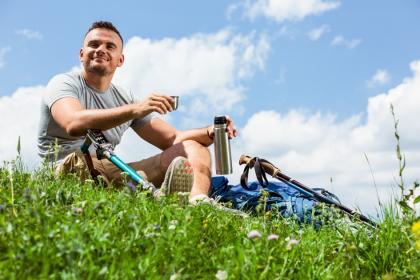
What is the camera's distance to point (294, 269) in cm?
353

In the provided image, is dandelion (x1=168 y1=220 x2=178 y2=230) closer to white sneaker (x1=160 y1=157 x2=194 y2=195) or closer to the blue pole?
white sneaker (x1=160 y1=157 x2=194 y2=195)

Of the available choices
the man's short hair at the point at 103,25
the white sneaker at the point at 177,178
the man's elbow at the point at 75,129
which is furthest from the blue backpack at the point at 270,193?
the man's short hair at the point at 103,25

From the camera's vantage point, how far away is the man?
599 centimetres

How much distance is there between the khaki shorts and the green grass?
1730 millimetres

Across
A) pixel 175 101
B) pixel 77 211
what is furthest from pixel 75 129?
pixel 77 211

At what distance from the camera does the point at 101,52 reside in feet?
24.4

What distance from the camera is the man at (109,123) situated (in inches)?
236

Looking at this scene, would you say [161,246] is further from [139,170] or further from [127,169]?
[139,170]

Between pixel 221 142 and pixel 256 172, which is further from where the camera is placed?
pixel 256 172

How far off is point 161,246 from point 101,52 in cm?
475

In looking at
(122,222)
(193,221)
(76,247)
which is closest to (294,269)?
(193,221)

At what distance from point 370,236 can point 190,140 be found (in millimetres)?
2680

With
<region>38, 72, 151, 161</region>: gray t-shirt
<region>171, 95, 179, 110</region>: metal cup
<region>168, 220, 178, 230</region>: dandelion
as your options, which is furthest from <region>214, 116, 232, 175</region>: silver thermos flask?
<region>168, 220, 178, 230</region>: dandelion

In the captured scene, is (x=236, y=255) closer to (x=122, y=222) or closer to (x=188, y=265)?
(x=188, y=265)
